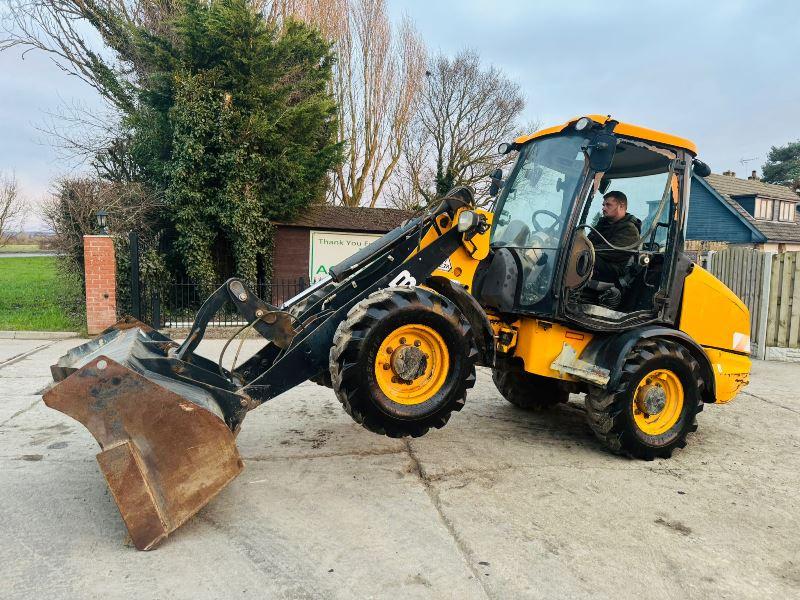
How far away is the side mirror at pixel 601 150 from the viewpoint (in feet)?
13.8

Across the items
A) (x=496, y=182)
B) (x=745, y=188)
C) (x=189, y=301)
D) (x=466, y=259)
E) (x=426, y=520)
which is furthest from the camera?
(x=745, y=188)

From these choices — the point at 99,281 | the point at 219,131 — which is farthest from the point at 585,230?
the point at 219,131

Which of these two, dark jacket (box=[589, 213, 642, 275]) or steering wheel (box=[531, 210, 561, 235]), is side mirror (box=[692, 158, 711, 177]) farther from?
steering wheel (box=[531, 210, 561, 235])

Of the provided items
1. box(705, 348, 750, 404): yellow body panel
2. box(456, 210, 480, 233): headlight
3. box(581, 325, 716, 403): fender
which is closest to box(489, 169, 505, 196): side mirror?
box(456, 210, 480, 233): headlight

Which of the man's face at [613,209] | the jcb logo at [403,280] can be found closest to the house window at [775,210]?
the man's face at [613,209]

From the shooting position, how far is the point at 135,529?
9.56ft

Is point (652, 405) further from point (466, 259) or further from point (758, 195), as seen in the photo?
point (758, 195)

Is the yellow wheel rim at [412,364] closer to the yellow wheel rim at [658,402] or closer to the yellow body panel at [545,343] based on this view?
the yellow body panel at [545,343]

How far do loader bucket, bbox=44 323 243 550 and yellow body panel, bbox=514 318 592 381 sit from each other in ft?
8.03

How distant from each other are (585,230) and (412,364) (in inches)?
75.1

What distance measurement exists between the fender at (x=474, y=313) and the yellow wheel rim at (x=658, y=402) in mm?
1269

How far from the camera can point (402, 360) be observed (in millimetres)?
3600

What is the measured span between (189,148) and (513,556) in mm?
11905

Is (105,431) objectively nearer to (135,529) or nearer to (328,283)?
(135,529)
